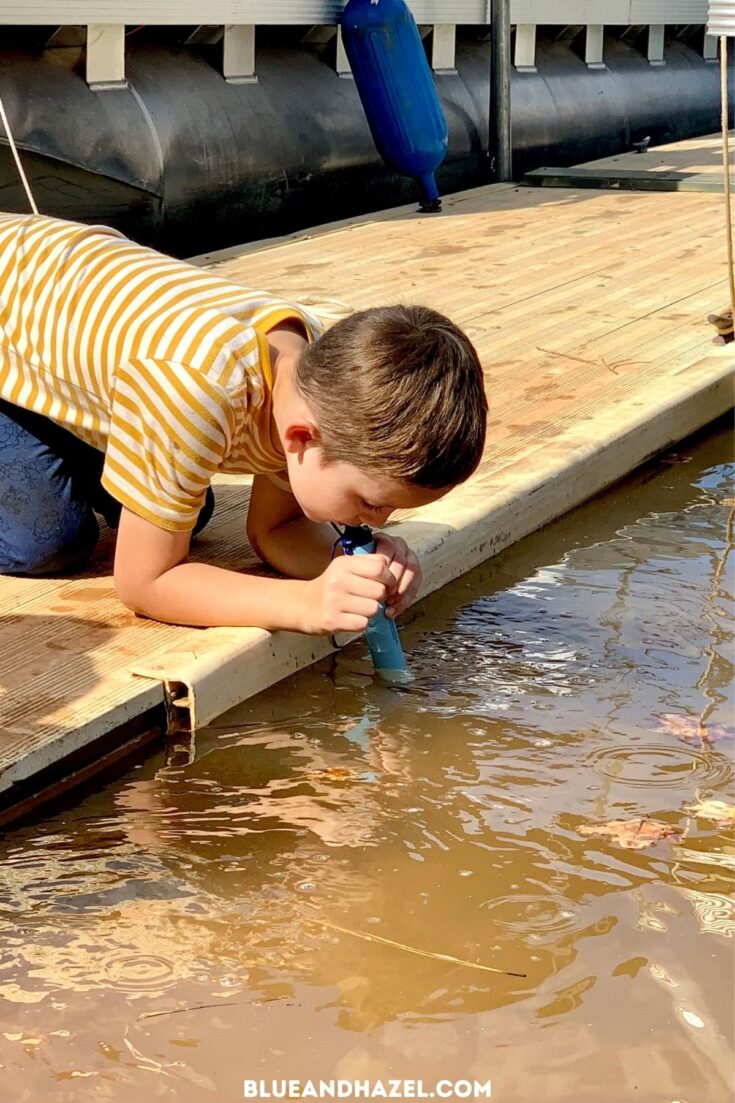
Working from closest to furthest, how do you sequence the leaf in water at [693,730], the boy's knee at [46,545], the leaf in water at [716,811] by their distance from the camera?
the leaf in water at [716,811] < the leaf in water at [693,730] < the boy's knee at [46,545]

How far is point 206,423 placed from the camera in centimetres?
227

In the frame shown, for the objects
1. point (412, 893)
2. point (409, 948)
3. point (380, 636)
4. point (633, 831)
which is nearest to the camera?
point (409, 948)

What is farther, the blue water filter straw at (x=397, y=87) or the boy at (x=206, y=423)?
the blue water filter straw at (x=397, y=87)

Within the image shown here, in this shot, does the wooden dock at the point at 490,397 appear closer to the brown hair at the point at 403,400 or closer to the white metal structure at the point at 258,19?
the brown hair at the point at 403,400

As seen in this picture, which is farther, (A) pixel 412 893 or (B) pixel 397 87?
(B) pixel 397 87

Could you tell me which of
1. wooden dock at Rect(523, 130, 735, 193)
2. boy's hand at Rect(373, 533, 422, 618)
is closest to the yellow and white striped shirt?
boy's hand at Rect(373, 533, 422, 618)

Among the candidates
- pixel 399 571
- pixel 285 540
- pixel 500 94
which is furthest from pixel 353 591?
pixel 500 94

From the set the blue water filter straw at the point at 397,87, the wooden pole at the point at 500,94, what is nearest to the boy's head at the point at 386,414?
the blue water filter straw at the point at 397,87

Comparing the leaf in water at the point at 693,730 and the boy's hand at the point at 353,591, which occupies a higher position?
the boy's hand at the point at 353,591

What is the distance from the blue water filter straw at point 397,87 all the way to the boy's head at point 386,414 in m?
5.26

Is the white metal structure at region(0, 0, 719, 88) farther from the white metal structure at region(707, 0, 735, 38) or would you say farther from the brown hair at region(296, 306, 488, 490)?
the brown hair at region(296, 306, 488, 490)

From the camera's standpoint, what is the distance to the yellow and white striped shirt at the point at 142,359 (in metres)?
2.28

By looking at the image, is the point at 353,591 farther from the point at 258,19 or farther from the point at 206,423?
the point at 258,19

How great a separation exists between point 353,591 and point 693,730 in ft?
2.13
